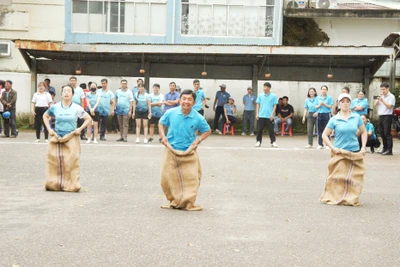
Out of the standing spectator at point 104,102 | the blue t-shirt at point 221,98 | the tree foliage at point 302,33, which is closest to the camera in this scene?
the standing spectator at point 104,102

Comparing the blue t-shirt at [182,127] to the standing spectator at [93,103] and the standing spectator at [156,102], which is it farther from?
the standing spectator at [93,103]

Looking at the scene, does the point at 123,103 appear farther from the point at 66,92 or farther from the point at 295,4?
the point at 295,4

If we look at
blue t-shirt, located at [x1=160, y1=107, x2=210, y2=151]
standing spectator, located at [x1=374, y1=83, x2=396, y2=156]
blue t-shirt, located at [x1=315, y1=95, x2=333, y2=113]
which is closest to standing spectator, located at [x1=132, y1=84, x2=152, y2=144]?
blue t-shirt, located at [x1=315, y1=95, x2=333, y2=113]

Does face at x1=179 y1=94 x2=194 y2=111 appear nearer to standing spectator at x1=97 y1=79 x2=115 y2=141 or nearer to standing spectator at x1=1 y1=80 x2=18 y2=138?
standing spectator at x1=97 y1=79 x2=115 y2=141

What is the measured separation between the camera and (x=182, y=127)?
10461 mm

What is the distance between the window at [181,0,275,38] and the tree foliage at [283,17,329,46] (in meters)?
1.66

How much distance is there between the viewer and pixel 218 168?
15.8 meters

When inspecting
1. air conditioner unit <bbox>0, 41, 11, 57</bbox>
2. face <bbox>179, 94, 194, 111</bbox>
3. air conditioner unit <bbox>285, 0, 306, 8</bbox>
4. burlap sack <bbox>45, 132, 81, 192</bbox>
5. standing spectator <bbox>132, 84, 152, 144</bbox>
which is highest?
air conditioner unit <bbox>285, 0, 306, 8</bbox>

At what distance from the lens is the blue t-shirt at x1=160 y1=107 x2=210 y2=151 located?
10.4 m

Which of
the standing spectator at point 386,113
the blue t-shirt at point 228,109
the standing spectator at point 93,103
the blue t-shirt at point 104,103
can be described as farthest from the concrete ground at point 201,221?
the blue t-shirt at point 228,109

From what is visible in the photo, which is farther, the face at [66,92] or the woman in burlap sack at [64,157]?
the face at [66,92]

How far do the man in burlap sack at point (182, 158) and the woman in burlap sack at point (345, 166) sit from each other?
204 centimetres

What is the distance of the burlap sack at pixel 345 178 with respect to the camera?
36.6ft

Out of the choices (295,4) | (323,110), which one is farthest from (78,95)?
(295,4)
